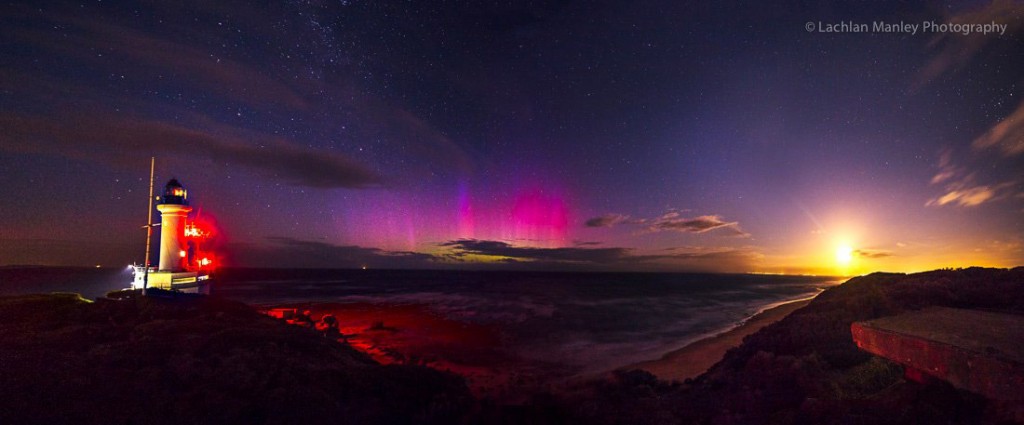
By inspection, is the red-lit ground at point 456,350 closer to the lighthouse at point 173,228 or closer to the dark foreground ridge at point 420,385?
the dark foreground ridge at point 420,385

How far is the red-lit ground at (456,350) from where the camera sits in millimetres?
14875

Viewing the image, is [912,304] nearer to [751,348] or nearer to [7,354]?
[751,348]

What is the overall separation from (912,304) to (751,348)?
3.96 m

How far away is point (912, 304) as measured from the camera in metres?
10.3

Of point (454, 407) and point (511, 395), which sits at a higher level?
point (454, 407)

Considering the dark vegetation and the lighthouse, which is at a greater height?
the lighthouse

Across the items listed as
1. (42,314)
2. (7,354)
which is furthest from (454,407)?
(42,314)

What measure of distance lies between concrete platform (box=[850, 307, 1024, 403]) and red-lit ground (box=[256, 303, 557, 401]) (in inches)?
366

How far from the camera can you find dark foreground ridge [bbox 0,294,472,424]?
8008 mm

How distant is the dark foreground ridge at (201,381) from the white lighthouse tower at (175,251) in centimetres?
1729

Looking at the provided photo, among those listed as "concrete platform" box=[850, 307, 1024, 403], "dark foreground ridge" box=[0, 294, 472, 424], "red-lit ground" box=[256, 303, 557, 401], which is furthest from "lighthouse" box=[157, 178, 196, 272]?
"concrete platform" box=[850, 307, 1024, 403]

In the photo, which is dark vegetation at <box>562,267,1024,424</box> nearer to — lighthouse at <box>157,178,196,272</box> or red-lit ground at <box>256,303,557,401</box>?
red-lit ground at <box>256,303,557,401</box>

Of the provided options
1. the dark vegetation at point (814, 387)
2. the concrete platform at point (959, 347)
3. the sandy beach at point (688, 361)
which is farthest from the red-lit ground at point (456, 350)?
the concrete platform at point (959, 347)

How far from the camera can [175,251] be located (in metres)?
30.8
